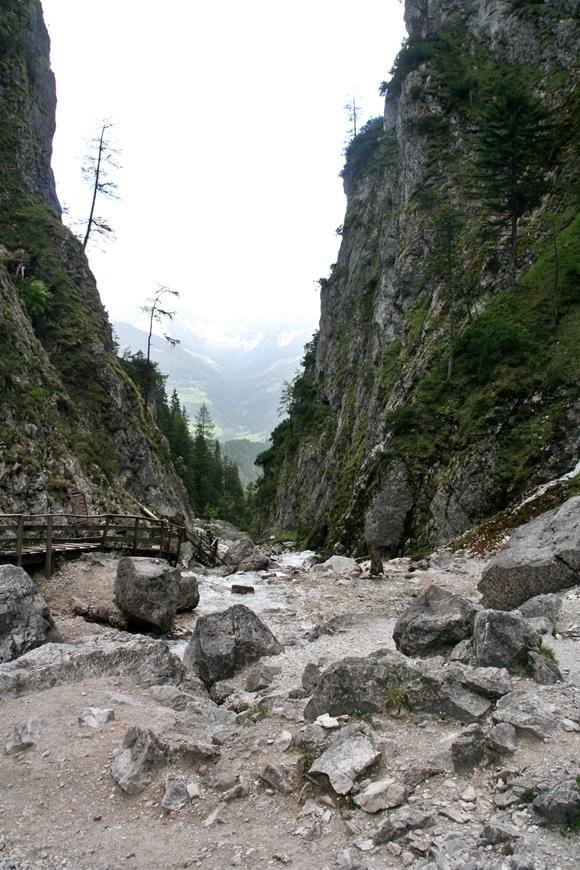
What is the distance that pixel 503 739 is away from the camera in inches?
239

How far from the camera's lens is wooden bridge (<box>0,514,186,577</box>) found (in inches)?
659

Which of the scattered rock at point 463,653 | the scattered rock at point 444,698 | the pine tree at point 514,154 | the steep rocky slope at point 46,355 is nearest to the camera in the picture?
the scattered rock at point 444,698

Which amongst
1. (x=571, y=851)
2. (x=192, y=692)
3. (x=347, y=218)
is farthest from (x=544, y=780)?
(x=347, y=218)

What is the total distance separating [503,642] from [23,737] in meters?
7.45

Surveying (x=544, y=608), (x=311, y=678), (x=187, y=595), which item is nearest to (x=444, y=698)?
(x=311, y=678)

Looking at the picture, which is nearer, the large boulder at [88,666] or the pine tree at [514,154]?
the large boulder at [88,666]

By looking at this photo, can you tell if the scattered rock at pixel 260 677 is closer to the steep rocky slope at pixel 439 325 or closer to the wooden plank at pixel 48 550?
the wooden plank at pixel 48 550

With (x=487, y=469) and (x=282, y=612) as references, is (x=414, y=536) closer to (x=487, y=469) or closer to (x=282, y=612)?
(x=487, y=469)

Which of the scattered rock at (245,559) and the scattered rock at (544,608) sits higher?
the scattered rock at (544,608)

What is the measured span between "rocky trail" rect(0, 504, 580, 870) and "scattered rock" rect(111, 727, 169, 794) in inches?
0.7

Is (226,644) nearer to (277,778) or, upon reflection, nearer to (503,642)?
(277,778)

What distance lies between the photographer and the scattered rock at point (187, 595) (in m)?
17.2

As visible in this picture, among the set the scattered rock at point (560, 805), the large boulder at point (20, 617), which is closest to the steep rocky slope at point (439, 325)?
the scattered rock at point (560, 805)

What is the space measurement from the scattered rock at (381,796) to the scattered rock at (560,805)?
1.34 m
